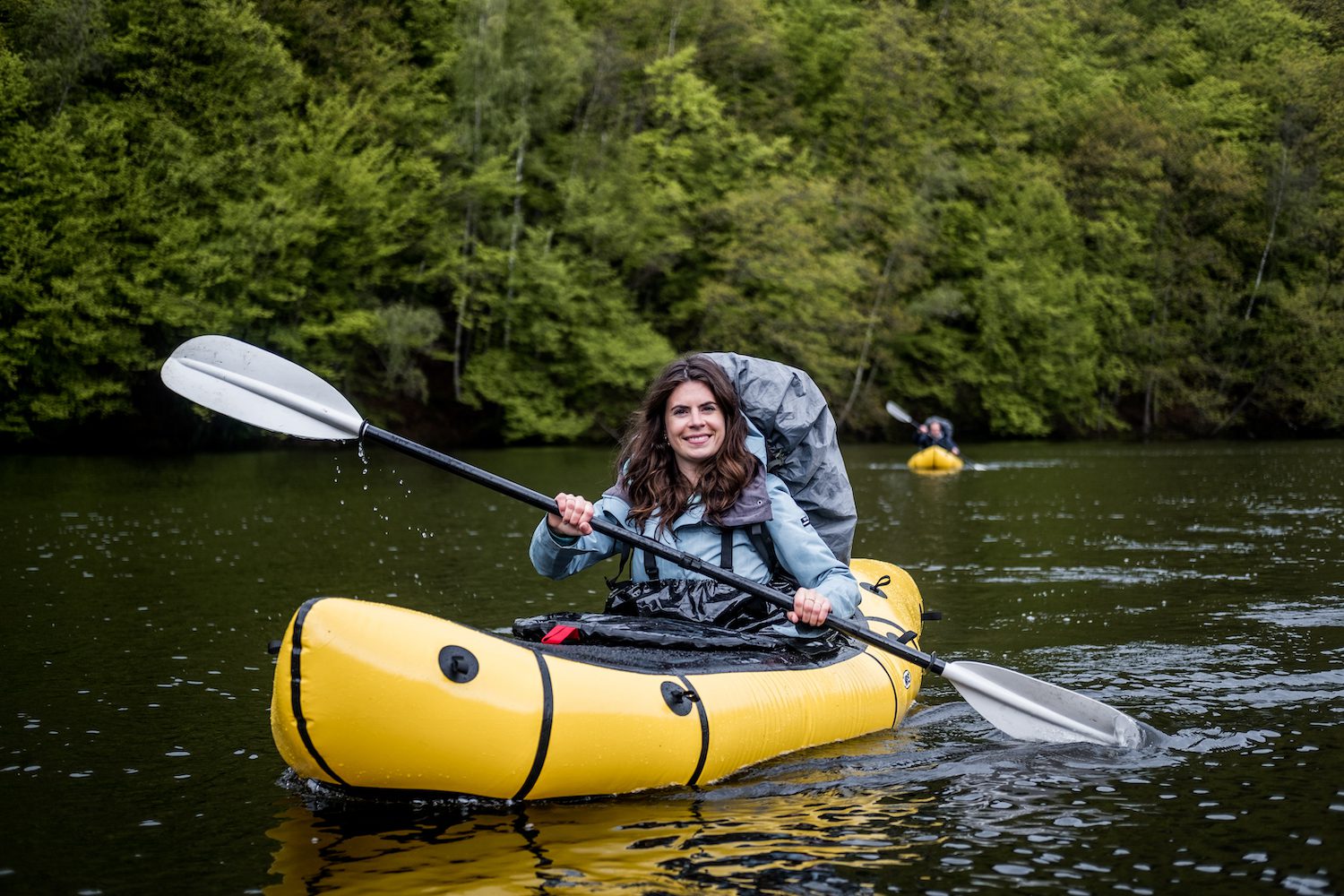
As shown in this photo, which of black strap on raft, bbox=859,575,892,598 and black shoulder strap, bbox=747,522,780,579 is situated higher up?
black shoulder strap, bbox=747,522,780,579

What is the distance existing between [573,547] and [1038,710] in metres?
2.03

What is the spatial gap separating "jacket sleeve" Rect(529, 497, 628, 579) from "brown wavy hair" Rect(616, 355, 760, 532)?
0.09 metres

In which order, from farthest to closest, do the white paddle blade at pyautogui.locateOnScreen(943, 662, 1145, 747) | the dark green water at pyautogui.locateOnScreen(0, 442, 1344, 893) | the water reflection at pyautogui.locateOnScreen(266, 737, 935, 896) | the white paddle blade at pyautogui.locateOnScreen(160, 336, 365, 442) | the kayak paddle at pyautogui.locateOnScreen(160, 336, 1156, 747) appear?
the white paddle blade at pyautogui.locateOnScreen(160, 336, 365, 442), the white paddle blade at pyautogui.locateOnScreen(943, 662, 1145, 747), the kayak paddle at pyautogui.locateOnScreen(160, 336, 1156, 747), the dark green water at pyautogui.locateOnScreen(0, 442, 1344, 893), the water reflection at pyautogui.locateOnScreen(266, 737, 935, 896)

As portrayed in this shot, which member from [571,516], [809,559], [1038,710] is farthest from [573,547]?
[1038,710]

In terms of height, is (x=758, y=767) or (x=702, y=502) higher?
(x=702, y=502)

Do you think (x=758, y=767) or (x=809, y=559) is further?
(x=809, y=559)

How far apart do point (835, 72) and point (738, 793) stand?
1528 inches

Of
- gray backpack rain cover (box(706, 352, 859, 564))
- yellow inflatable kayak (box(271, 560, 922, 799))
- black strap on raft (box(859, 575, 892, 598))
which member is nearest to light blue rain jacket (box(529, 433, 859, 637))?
gray backpack rain cover (box(706, 352, 859, 564))

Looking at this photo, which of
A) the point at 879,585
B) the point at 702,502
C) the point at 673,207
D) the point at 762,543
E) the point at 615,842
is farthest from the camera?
the point at 673,207

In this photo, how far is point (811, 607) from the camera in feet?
17.3

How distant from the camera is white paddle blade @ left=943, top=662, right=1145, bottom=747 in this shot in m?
5.50

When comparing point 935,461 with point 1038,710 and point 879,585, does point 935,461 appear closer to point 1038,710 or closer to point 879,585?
point 879,585

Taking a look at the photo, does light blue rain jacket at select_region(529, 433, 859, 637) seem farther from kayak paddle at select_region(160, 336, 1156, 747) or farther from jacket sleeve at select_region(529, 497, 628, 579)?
kayak paddle at select_region(160, 336, 1156, 747)

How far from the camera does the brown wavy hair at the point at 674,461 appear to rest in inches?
214
